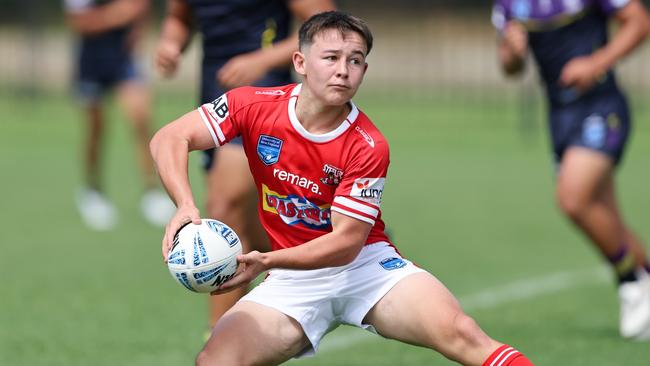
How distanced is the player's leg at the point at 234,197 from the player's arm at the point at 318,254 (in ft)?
5.80

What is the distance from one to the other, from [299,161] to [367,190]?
0.34 meters

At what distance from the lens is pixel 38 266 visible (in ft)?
34.2

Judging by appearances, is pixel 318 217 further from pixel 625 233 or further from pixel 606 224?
pixel 625 233

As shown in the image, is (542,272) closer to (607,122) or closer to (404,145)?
(607,122)

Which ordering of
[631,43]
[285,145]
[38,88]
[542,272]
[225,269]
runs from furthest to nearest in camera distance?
1. [38,88]
2. [542,272]
3. [631,43]
4. [285,145]
5. [225,269]

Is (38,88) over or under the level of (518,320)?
under

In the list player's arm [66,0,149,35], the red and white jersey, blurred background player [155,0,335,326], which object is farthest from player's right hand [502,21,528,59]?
player's arm [66,0,149,35]

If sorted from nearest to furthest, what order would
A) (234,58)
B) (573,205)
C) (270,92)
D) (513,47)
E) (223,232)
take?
(223,232) < (270,92) < (234,58) < (573,205) < (513,47)

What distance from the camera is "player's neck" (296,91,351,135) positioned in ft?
17.5

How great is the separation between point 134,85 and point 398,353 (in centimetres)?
679

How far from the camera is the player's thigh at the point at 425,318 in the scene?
16.8ft

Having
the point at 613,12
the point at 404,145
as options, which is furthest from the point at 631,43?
the point at 404,145

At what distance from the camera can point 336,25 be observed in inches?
203

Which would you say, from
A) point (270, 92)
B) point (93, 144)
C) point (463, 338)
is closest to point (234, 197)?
point (270, 92)
